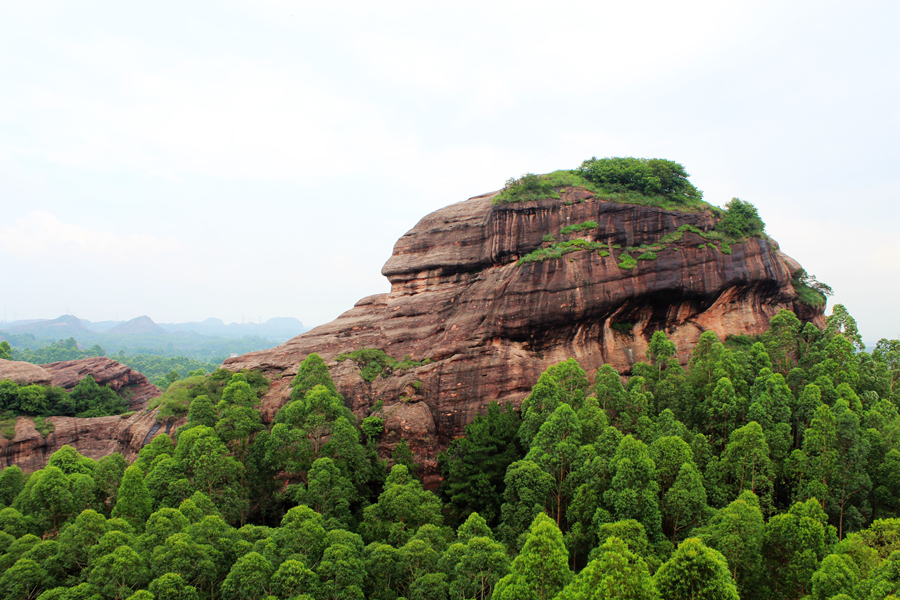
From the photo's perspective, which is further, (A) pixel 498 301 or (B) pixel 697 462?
(A) pixel 498 301

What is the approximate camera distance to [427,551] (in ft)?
59.7

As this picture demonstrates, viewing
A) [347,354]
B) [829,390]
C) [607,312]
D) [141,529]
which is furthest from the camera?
[347,354]

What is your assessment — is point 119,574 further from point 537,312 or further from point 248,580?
point 537,312

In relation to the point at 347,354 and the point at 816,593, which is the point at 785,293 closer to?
the point at 816,593

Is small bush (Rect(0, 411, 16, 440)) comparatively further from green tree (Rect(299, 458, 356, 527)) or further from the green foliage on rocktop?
the green foliage on rocktop

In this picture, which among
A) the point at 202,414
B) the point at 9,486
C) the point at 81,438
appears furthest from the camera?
the point at 81,438

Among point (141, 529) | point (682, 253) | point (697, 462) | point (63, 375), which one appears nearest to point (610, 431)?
point (697, 462)

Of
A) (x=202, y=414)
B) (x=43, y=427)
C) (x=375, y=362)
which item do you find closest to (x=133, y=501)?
(x=202, y=414)

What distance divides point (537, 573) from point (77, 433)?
38.7 m

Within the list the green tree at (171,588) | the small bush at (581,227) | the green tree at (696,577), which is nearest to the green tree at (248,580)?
the green tree at (171,588)

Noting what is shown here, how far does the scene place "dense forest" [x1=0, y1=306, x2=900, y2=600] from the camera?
15.8 m

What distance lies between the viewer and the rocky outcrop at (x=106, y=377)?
143 feet

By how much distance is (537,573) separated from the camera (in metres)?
15.0

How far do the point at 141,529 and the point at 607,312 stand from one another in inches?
1091
